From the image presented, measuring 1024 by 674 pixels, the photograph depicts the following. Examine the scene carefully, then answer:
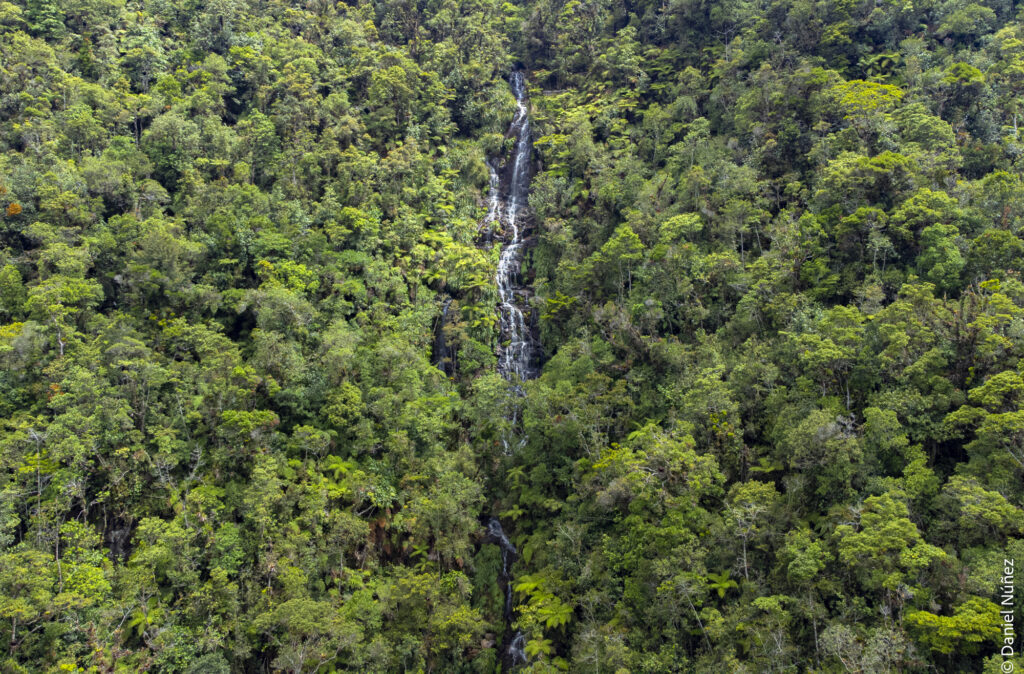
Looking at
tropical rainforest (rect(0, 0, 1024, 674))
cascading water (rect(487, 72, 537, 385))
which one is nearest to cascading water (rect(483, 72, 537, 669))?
cascading water (rect(487, 72, 537, 385))

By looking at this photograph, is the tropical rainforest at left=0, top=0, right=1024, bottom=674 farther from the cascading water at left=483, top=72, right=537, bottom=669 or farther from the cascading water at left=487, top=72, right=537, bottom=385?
the cascading water at left=487, top=72, right=537, bottom=385

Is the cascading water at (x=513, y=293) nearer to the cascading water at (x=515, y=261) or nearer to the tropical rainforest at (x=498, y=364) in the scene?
the cascading water at (x=515, y=261)

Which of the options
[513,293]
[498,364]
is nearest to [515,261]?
[513,293]

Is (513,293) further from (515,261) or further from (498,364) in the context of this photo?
(498,364)

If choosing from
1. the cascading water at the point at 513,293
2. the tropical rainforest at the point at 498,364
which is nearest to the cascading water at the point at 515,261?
the cascading water at the point at 513,293

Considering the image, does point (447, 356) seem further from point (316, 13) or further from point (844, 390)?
point (316, 13)

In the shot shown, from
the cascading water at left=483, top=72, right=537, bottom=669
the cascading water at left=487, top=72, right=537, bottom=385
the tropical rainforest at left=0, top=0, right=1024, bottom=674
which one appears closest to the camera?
the tropical rainforest at left=0, top=0, right=1024, bottom=674

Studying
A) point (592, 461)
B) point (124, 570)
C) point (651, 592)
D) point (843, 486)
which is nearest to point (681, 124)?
point (592, 461)
